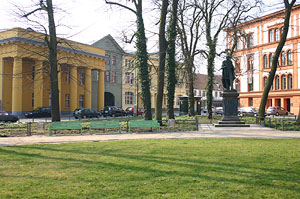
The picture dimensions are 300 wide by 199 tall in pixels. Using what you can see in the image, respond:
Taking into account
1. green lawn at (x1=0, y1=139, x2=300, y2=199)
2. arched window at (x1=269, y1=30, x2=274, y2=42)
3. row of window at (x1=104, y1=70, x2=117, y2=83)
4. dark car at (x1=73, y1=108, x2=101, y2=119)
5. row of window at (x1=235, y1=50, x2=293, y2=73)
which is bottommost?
green lawn at (x1=0, y1=139, x2=300, y2=199)

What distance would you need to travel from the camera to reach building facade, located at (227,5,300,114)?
146 feet

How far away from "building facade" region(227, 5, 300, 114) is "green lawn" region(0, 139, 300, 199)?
3625cm

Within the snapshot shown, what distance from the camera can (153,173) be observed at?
6.76m

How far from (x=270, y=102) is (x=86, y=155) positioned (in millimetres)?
46635

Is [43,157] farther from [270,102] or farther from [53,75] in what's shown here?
[270,102]

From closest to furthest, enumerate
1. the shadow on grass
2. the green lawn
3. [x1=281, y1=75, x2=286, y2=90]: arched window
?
the green lawn
the shadow on grass
[x1=281, y1=75, x2=286, y2=90]: arched window

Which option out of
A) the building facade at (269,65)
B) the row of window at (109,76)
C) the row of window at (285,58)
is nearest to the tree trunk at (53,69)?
the building facade at (269,65)

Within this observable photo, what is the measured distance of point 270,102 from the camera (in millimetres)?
Result: 50156

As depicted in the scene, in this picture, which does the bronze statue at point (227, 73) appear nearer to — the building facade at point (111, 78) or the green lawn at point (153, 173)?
the green lawn at point (153, 173)

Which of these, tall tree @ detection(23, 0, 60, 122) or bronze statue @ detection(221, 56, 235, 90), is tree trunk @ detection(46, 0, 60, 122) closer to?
tall tree @ detection(23, 0, 60, 122)

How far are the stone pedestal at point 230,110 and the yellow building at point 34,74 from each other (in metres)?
15.9

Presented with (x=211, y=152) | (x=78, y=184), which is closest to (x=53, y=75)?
(x=211, y=152)

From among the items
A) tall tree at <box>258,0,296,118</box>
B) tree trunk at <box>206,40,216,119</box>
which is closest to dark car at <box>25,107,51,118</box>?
tree trunk at <box>206,40,216,119</box>

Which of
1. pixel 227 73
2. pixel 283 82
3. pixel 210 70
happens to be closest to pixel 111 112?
pixel 210 70
